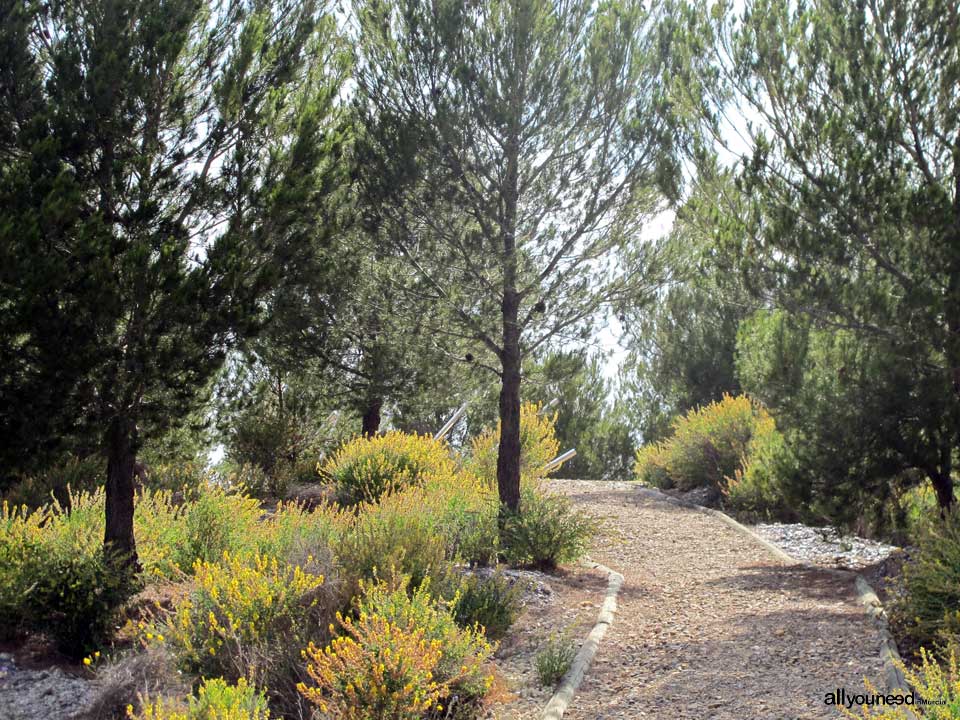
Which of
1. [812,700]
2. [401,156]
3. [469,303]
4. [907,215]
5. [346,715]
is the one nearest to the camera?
[346,715]

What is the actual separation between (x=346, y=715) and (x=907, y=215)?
6.41 metres

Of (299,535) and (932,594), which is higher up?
(299,535)

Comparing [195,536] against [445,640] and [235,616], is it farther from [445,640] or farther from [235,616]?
[445,640]

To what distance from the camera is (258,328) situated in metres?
7.84

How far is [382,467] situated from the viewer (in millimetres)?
12891

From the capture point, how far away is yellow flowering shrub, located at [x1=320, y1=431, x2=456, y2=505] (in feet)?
41.9

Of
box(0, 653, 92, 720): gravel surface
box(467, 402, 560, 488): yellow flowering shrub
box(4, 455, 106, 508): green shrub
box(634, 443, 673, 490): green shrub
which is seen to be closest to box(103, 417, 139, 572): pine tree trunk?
box(0, 653, 92, 720): gravel surface

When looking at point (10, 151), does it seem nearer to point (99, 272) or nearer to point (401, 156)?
point (99, 272)

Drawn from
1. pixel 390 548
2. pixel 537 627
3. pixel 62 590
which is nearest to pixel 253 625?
pixel 390 548

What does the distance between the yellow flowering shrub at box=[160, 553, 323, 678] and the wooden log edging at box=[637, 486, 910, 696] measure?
141 inches

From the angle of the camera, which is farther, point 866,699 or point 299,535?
point 299,535

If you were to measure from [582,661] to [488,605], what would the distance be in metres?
0.88

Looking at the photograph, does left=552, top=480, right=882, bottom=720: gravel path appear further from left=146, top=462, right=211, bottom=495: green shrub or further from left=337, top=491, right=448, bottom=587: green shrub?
left=146, top=462, right=211, bottom=495: green shrub

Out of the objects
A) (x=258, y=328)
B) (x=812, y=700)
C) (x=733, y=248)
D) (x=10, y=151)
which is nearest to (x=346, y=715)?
(x=812, y=700)
